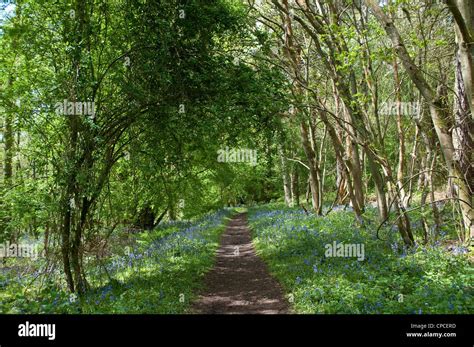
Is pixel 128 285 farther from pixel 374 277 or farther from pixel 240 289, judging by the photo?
pixel 374 277

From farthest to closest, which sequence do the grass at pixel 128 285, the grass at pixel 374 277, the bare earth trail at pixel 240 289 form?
the bare earth trail at pixel 240 289
the grass at pixel 128 285
the grass at pixel 374 277

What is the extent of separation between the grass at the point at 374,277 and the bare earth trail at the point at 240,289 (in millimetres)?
351

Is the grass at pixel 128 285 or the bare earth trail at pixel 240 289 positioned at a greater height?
the grass at pixel 128 285

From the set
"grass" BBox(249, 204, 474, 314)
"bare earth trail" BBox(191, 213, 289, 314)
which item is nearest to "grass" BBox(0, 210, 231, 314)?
"bare earth trail" BBox(191, 213, 289, 314)

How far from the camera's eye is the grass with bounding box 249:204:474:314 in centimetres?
601

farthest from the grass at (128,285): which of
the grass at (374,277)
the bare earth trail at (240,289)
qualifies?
the grass at (374,277)

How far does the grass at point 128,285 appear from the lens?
6926mm

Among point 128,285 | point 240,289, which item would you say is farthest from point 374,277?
point 128,285

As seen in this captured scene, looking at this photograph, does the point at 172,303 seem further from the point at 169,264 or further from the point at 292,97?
the point at 292,97

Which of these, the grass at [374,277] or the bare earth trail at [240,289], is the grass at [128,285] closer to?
the bare earth trail at [240,289]

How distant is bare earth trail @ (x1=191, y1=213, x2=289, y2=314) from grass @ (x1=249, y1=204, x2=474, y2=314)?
0.35m

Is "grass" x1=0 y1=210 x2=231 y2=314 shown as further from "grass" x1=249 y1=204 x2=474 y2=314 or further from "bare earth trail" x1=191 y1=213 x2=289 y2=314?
"grass" x1=249 y1=204 x2=474 y2=314

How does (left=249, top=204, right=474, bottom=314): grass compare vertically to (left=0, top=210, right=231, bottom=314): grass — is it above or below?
above
